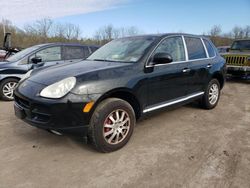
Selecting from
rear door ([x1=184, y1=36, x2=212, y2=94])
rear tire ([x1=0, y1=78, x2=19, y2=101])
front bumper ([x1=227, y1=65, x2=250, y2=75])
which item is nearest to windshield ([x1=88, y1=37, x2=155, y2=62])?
rear door ([x1=184, y1=36, x2=212, y2=94])

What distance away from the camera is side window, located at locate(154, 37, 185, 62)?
3751 millimetres

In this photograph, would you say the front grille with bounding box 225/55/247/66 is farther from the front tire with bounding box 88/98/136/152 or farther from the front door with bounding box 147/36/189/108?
the front tire with bounding box 88/98/136/152

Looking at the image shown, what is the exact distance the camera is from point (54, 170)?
8.66 ft

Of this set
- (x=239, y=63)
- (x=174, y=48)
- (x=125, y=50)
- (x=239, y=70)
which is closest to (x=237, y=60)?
(x=239, y=63)

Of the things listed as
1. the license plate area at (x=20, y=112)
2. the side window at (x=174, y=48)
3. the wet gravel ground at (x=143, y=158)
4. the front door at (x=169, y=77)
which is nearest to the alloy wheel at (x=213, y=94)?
the wet gravel ground at (x=143, y=158)

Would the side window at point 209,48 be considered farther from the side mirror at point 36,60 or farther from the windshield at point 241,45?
the windshield at point 241,45

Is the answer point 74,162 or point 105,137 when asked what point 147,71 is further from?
point 74,162

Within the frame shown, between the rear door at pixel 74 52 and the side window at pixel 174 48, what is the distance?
10.6 ft

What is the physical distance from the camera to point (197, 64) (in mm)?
4375

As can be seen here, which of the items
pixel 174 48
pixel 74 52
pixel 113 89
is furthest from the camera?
pixel 74 52

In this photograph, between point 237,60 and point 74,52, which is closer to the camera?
point 74,52

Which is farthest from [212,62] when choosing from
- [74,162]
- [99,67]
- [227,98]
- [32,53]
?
[32,53]

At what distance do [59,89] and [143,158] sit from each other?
1.42 metres

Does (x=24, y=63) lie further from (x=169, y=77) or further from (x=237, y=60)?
(x=237, y=60)
